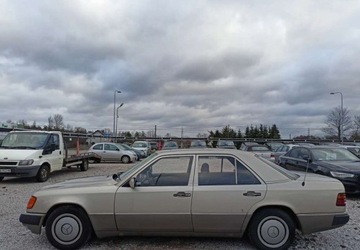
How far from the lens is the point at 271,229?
4.68 metres

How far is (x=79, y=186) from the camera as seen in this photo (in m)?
4.98

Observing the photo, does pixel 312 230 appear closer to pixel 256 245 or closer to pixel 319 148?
pixel 256 245

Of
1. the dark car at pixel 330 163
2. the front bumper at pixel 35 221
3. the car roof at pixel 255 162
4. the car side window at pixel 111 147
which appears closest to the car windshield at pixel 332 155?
the dark car at pixel 330 163

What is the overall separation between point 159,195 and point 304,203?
82.0 inches

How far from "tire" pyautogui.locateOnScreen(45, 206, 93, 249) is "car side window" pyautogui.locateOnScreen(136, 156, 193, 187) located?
985 millimetres

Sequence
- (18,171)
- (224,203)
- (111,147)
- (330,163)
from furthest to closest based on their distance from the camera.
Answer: (111,147) < (18,171) < (330,163) < (224,203)

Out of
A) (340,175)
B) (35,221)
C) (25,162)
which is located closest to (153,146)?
(25,162)

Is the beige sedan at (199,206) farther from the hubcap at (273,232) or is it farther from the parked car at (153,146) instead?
the parked car at (153,146)

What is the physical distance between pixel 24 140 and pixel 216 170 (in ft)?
31.4

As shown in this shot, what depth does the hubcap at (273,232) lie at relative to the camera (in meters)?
4.66

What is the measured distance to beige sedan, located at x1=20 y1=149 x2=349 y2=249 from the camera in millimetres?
4648

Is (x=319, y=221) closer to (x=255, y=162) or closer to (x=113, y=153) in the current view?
(x=255, y=162)

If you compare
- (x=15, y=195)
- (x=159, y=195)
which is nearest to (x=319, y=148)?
(x=159, y=195)

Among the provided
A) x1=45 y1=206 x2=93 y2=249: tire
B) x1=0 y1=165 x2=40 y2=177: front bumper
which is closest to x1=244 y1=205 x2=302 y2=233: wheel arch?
x1=45 y1=206 x2=93 y2=249: tire
